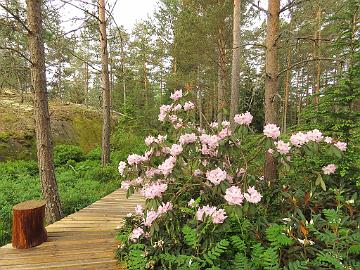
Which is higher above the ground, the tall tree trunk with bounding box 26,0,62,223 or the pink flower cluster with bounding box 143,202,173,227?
the tall tree trunk with bounding box 26,0,62,223

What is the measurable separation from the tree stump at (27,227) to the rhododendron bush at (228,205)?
3.95 ft

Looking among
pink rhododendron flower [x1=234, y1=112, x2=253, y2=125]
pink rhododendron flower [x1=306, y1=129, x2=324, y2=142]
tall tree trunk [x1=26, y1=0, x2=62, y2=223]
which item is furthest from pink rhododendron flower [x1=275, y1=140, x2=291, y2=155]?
tall tree trunk [x1=26, y1=0, x2=62, y2=223]

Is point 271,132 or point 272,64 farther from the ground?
point 272,64

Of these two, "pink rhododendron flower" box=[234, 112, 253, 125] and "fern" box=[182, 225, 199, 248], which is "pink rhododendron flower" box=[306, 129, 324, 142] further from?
"fern" box=[182, 225, 199, 248]

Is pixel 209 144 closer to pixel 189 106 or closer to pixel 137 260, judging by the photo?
pixel 189 106

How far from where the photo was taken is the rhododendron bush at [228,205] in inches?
93.5

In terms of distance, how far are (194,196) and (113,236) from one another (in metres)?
1.44

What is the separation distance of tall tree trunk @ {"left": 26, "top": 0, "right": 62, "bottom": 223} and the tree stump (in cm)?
119

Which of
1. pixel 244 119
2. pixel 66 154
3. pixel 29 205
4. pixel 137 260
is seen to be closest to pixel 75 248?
pixel 29 205

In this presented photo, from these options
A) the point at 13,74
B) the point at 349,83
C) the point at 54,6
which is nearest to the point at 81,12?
the point at 54,6

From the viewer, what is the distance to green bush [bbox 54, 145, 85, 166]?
10.3m

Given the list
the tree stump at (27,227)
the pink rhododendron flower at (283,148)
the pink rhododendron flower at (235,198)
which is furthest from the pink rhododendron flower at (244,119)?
the tree stump at (27,227)

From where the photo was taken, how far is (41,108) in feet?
15.4

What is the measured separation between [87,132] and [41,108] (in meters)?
8.77
